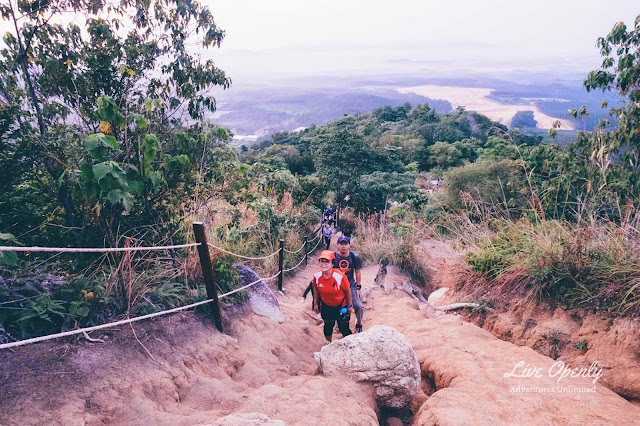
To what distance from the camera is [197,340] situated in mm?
3914

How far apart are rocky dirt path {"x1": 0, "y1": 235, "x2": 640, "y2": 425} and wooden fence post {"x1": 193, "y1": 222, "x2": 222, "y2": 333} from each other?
0.15m

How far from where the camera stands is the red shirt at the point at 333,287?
466cm

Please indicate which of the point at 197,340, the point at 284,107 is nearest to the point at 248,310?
the point at 197,340

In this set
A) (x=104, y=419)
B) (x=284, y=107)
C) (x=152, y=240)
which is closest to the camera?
(x=104, y=419)

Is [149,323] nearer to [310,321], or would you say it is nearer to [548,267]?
[310,321]

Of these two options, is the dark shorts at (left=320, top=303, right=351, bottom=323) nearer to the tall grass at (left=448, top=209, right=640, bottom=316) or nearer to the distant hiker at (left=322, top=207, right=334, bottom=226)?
the tall grass at (left=448, top=209, right=640, bottom=316)

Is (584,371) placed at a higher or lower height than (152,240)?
lower

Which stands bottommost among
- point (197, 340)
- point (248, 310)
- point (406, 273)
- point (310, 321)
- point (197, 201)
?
point (406, 273)

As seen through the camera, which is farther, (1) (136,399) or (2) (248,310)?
(2) (248,310)

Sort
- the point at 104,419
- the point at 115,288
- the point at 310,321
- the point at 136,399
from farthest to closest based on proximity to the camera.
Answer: the point at 310,321 < the point at 115,288 < the point at 136,399 < the point at 104,419

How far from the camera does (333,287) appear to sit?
15.3 feet

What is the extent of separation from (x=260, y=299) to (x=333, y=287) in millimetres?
1307

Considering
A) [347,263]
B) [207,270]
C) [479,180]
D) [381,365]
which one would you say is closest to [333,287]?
[347,263]

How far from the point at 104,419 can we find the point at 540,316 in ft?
16.4
